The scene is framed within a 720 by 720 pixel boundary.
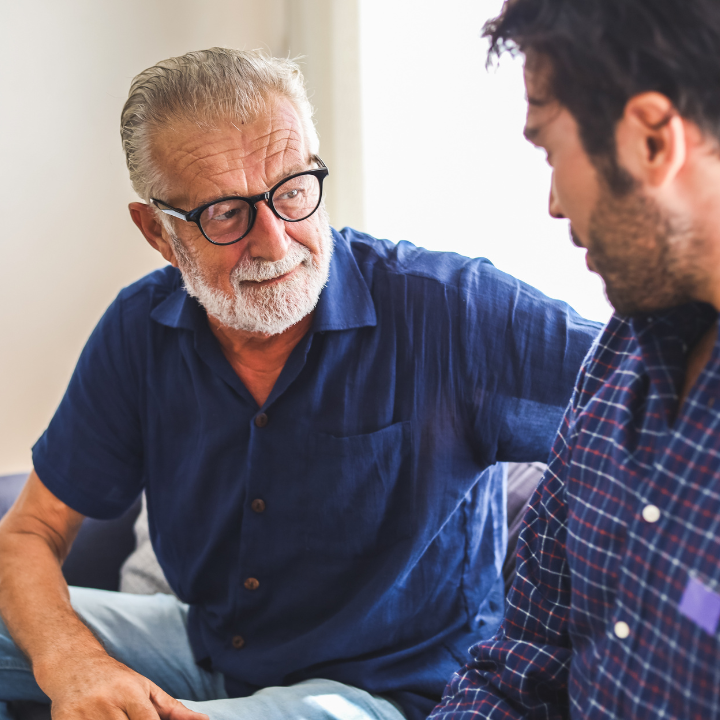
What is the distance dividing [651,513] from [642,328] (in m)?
0.19

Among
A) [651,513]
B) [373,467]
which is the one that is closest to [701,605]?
[651,513]

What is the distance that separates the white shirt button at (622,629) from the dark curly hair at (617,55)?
1.38 ft

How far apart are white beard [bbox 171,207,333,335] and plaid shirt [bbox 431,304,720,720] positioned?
493 mm

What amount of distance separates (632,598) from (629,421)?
0.18m

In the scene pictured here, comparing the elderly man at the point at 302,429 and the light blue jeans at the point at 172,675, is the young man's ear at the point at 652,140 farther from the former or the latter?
the light blue jeans at the point at 172,675

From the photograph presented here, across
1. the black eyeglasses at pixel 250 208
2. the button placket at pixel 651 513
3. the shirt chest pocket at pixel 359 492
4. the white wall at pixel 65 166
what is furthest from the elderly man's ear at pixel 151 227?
the white wall at pixel 65 166

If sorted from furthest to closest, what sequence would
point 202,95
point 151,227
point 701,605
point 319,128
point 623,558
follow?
1. point 319,128
2. point 151,227
3. point 202,95
4. point 623,558
5. point 701,605

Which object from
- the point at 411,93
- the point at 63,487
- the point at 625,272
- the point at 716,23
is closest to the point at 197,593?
the point at 63,487

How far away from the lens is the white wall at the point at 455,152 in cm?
161

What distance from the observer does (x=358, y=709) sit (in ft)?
3.58

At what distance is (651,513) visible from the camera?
657mm

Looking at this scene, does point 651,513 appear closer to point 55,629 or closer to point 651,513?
point 651,513

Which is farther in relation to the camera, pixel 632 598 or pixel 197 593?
pixel 197 593

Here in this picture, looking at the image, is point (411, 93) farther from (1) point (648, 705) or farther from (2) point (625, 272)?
(1) point (648, 705)
